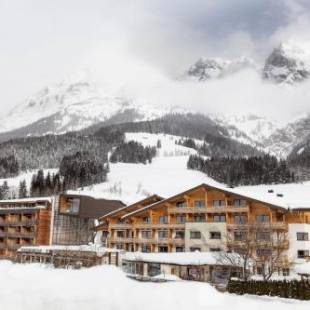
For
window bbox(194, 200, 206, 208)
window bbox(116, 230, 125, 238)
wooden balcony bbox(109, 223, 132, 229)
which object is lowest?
window bbox(116, 230, 125, 238)

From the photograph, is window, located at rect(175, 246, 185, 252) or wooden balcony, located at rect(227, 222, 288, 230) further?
window, located at rect(175, 246, 185, 252)

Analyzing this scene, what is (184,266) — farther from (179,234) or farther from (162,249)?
(162,249)

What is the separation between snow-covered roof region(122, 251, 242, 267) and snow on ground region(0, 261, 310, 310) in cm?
3646

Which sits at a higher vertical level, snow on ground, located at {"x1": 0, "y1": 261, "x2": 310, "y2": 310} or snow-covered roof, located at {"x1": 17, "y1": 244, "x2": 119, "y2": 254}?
snow on ground, located at {"x1": 0, "y1": 261, "x2": 310, "y2": 310}

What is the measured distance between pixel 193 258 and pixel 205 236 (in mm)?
8075

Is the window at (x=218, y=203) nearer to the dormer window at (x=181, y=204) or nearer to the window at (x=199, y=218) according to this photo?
the window at (x=199, y=218)

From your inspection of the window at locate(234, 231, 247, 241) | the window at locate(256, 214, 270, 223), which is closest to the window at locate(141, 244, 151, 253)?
the window at locate(234, 231, 247, 241)

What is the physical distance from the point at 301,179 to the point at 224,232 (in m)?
144

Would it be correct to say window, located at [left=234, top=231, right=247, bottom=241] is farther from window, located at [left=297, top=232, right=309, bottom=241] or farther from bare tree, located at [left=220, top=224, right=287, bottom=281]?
window, located at [left=297, top=232, right=309, bottom=241]

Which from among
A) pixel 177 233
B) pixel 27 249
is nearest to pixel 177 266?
pixel 177 233

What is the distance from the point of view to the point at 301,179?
640ft

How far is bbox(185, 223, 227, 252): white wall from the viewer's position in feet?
203

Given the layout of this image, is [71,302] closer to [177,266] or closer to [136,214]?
[177,266]

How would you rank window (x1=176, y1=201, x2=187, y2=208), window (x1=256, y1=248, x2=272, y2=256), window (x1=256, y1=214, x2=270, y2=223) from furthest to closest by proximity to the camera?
window (x1=176, y1=201, x2=187, y2=208)
window (x1=256, y1=214, x2=270, y2=223)
window (x1=256, y1=248, x2=272, y2=256)
